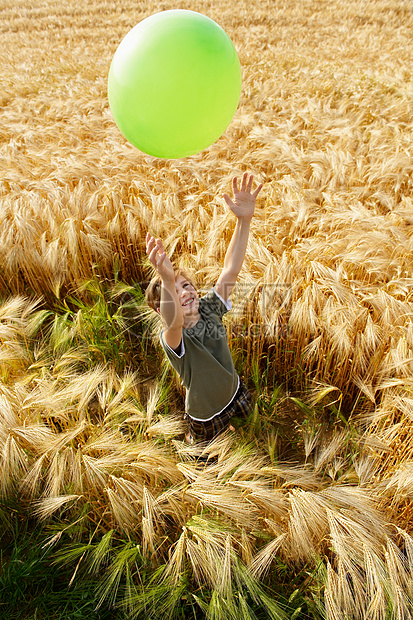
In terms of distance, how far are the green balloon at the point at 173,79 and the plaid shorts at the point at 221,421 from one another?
122 centimetres

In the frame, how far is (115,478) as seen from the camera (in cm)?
133

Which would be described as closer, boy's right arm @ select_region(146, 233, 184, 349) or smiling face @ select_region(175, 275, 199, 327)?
boy's right arm @ select_region(146, 233, 184, 349)

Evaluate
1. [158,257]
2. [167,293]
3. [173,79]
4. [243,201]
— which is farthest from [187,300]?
[173,79]

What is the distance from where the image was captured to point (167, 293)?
146cm

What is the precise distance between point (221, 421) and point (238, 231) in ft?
3.08

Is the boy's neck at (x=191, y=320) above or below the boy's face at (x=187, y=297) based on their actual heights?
below

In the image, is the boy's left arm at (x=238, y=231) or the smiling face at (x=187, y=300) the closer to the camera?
the smiling face at (x=187, y=300)

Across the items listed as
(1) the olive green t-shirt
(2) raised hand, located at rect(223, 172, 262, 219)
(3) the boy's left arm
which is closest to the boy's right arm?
(1) the olive green t-shirt

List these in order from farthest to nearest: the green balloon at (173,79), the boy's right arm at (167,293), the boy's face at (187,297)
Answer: the boy's face at (187,297) < the boy's right arm at (167,293) < the green balloon at (173,79)

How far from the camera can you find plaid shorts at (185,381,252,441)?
1896 millimetres

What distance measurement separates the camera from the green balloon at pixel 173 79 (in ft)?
4.06

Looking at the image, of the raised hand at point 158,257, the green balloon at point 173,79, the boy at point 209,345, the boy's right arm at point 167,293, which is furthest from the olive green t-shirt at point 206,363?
the green balloon at point 173,79

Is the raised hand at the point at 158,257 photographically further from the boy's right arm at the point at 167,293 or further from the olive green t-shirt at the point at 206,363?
the olive green t-shirt at the point at 206,363

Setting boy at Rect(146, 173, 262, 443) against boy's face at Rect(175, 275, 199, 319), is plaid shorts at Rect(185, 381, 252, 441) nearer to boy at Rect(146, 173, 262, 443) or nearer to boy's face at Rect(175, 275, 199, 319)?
boy at Rect(146, 173, 262, 443)
